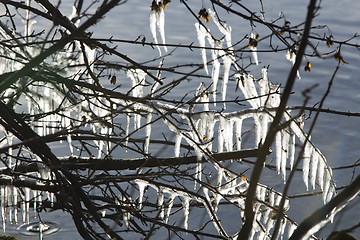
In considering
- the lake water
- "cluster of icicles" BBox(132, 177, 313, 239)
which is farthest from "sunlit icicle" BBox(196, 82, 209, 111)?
the lake water

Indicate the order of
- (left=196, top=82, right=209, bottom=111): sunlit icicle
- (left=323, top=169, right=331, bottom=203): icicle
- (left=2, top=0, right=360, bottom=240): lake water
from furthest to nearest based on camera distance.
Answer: (left=2, top=0, right=360, bottom=240): lake water < (left=323, top=169, right=331, bottom=203): icicle < (left=196, top=82, right=209, bottom=111): sunlit icicle

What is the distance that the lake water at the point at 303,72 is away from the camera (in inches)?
258

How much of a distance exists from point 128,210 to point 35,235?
129 inches

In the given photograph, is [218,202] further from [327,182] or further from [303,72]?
[303,72]

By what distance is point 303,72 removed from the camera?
10.8 meters

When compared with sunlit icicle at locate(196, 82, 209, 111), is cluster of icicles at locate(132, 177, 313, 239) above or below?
below

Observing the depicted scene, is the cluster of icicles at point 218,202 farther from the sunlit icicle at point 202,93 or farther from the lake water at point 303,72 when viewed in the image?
the lake water at point 303,72

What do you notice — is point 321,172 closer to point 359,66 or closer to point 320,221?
point 320,221

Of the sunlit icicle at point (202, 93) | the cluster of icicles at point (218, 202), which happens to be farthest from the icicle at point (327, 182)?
the sunlit icicle at point (202, 93)

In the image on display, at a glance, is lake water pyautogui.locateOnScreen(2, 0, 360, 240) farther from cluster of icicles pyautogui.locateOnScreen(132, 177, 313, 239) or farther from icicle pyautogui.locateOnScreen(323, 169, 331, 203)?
cluster of icicles pyautogui.locateOnScreen(132, 177, 313, 239)

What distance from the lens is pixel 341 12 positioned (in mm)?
14672

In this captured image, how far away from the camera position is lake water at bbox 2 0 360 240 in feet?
21.5

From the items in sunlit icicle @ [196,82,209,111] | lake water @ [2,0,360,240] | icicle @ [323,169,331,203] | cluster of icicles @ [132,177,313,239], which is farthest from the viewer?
lake water @ [2,0,360,240]

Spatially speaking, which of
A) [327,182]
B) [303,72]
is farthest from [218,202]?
[303,72]
